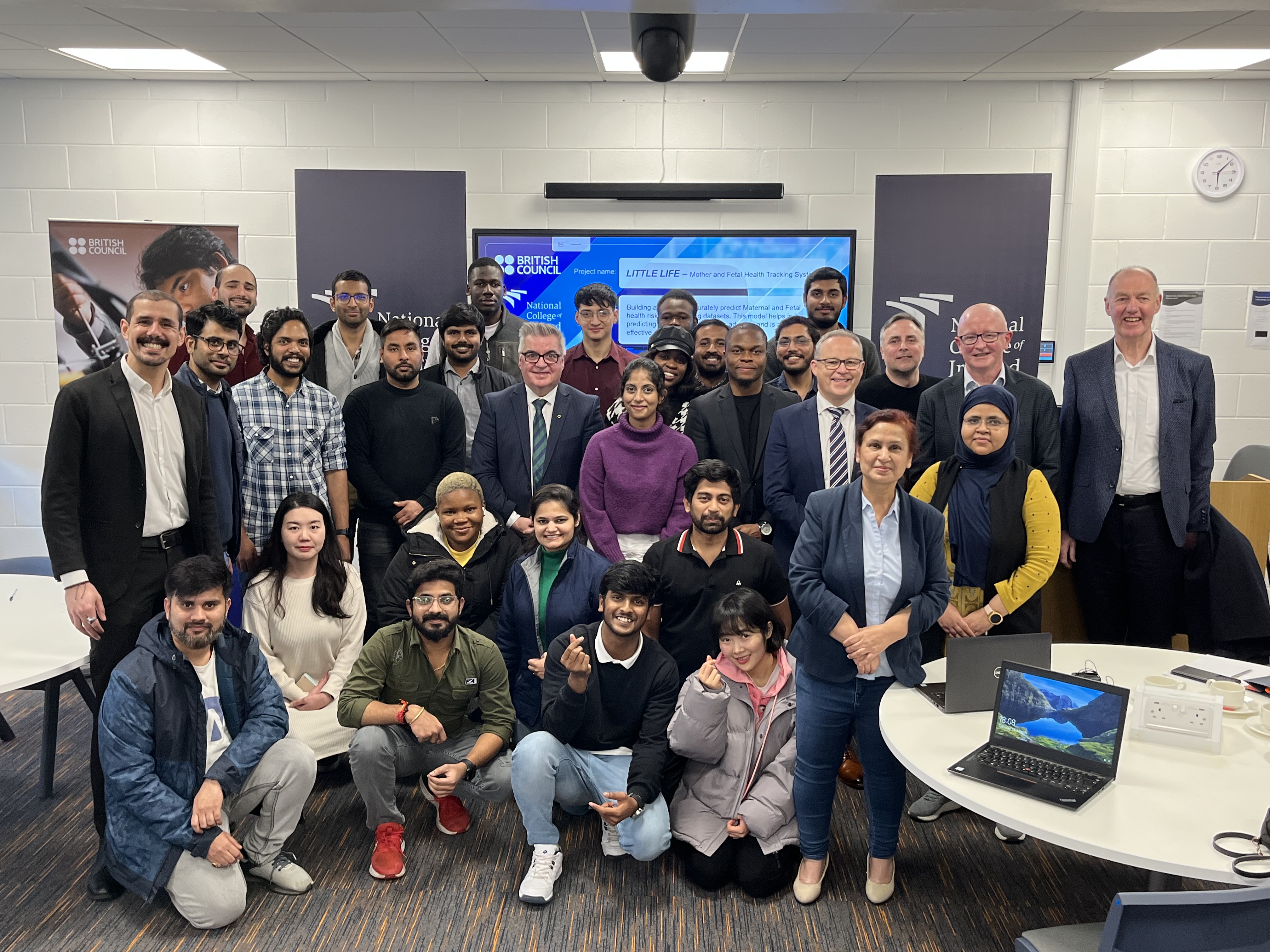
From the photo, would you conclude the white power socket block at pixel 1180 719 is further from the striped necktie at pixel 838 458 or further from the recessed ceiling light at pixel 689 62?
the recessed ceiling light at pixel 689 62

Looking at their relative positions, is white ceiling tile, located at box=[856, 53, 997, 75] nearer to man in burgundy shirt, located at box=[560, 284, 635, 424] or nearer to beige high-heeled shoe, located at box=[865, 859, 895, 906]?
man in burgundy shirt, located at box=[560, 284, 635, 424]

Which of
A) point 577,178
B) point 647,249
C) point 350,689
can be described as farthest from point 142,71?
point 350,689

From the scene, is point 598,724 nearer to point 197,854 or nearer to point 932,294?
point 197,854

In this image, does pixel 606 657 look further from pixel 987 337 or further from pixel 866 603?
pixel 987 337

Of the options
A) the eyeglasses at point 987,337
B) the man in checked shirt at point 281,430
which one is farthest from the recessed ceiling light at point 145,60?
the eyeglasses at point 987,337

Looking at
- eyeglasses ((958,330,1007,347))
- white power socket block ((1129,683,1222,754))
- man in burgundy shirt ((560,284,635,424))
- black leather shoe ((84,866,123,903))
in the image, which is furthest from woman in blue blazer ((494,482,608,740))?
white power socket block ((1129,683,1222,754))

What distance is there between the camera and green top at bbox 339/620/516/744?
314 cm

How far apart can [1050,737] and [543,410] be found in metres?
2.30

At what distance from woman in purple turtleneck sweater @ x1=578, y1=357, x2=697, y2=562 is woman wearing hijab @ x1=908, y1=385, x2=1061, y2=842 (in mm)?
1001

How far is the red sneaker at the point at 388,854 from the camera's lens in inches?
114

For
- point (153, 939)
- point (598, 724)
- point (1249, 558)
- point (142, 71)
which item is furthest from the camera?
point (142, 71)

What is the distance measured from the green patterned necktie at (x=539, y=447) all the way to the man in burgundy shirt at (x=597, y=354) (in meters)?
0.54

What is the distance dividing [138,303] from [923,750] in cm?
259

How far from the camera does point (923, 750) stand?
2.21m
